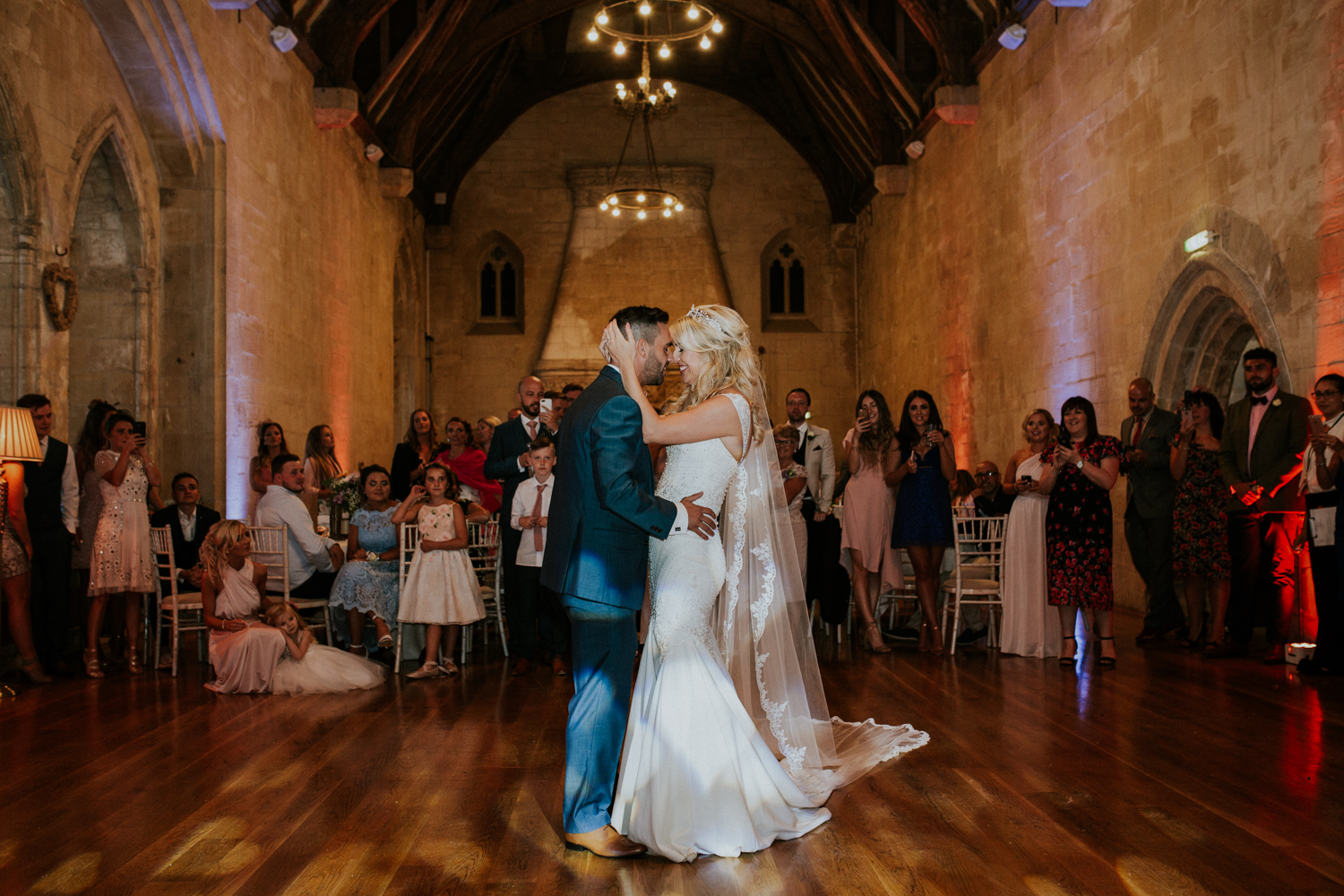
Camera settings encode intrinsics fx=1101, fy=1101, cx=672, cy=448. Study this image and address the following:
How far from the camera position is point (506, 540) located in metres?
5.95

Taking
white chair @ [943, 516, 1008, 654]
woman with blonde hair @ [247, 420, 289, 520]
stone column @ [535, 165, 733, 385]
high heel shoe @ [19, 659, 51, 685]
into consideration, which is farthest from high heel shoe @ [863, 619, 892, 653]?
stone column @ [535, 165, 733, 385]

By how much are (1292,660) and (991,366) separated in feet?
17.7

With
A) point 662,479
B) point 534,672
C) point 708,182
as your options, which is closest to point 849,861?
point 662,479

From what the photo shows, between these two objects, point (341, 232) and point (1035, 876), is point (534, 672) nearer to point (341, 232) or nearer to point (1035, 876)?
point (1035, 876)

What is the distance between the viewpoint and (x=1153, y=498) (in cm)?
659

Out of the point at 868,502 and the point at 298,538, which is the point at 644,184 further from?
the point at 298,538

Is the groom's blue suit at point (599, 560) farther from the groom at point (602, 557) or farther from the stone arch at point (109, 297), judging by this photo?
the stone arch at point (109, 297)

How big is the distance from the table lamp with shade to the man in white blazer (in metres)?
4.01

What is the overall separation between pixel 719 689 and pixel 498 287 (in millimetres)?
14137

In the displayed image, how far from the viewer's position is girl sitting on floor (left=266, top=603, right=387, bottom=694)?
17.0ft

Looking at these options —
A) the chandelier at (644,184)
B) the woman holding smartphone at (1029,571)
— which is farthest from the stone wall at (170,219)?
the woman holding smartphone at (1029,571)

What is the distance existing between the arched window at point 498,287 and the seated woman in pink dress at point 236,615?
10.9m

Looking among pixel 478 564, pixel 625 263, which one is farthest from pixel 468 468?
pixel 625 263

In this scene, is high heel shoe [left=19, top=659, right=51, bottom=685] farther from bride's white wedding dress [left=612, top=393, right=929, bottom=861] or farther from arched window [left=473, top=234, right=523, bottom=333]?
arched window [left=473, top=234, right=523, bottom=333]
